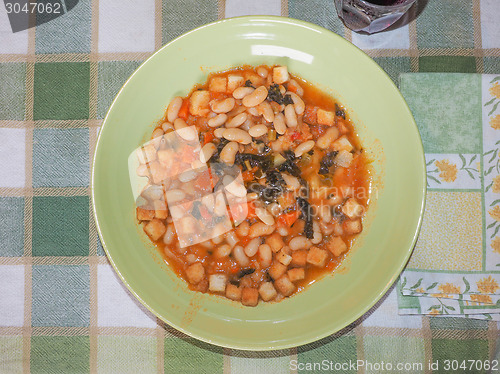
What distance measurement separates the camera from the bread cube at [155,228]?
150cm

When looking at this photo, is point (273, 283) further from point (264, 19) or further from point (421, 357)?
A: point (264, 19)

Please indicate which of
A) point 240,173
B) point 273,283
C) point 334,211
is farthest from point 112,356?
point 334,211

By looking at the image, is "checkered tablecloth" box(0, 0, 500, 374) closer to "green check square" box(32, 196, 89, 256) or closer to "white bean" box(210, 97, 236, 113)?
"green check square" box(32, 196, 89, 256)

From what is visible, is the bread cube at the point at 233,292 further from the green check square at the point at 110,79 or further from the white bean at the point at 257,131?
the green check square at the point at 110,79

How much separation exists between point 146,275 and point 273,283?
415 millimetres

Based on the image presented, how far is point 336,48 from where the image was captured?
1463mm

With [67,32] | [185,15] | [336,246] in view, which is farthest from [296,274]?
[67,32]

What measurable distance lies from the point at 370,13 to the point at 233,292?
102 cm

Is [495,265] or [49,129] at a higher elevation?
[49,129]

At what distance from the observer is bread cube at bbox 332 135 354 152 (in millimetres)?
1520

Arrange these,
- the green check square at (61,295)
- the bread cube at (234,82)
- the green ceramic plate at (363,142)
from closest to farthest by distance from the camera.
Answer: the green ceramic plate at (363,142) < the bread cube at (234,82) < the green check square at (61,295)

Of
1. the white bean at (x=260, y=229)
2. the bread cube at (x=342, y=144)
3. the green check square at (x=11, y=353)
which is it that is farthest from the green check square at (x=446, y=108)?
the green check square at (x=11, y=353)

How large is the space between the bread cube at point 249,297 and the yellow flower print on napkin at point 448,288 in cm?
64

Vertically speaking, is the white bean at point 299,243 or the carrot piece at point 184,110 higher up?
the carrot piece at point 184,110
